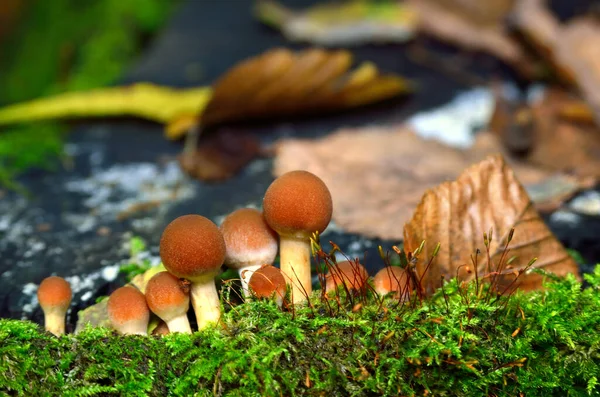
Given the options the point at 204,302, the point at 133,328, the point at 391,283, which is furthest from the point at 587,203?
the point at 133,328

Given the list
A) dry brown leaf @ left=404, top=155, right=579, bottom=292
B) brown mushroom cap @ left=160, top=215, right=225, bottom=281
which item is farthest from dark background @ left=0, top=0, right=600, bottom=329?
brown mushroom cap @ left=160, top=215, right=225, bottom=281

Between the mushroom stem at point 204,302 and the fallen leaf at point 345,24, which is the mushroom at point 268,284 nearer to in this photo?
the mushroom stem at point 204,302

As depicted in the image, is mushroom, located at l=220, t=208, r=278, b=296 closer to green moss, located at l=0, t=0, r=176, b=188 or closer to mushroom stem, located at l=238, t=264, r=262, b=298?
mushroom stem, located at l=238, t=264, r=262, b=298

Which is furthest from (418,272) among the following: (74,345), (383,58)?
(383,58)

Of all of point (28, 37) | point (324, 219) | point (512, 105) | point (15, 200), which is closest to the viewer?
point (324, 219)

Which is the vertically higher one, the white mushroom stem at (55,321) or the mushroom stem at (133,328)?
the white mushroom stem at (55,321)

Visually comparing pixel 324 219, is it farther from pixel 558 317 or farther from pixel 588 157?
pixel 588 157

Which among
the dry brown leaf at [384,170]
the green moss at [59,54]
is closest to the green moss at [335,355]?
the dry brown leaf at [384,170]

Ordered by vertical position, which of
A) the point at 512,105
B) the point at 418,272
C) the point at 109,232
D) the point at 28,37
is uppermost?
the point at 28,37
